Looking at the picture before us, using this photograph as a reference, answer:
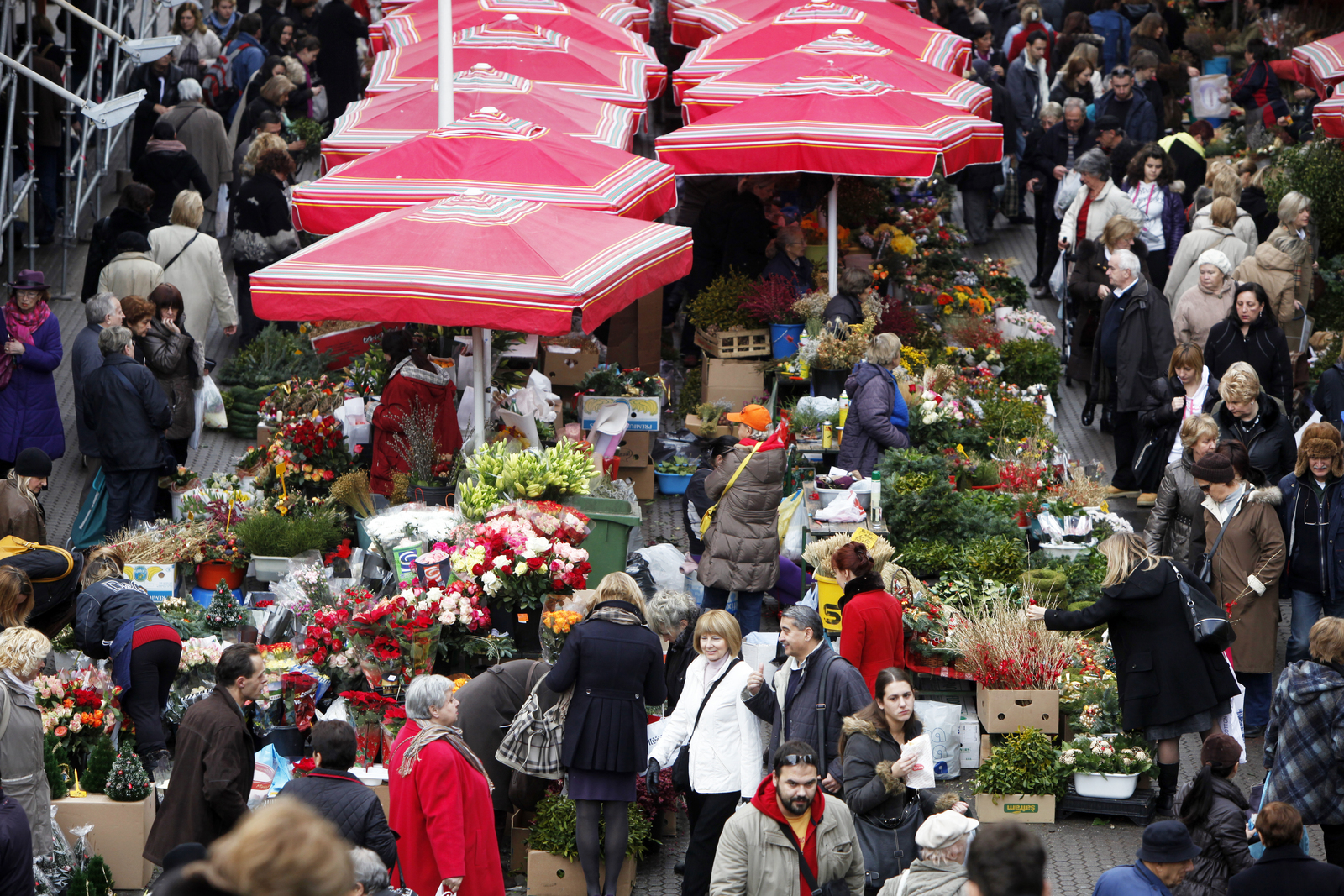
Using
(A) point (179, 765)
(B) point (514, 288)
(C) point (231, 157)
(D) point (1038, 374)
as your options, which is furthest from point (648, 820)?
(C) point (231, 157)

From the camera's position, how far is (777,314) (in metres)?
13.6

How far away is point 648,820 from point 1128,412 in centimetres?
615

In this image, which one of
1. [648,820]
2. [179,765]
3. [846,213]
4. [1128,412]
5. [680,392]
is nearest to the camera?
[179,765]

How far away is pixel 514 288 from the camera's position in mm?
9195

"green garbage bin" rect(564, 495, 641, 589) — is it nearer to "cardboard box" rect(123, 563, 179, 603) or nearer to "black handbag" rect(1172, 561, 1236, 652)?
"cardboard box" rect(123, 563, 179, 603)

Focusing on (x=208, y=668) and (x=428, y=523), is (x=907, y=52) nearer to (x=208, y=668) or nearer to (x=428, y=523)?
(x=428, y=523)

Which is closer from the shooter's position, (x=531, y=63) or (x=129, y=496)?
(x=129, y=496)

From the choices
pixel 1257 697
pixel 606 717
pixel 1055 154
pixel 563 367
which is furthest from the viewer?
pixel 1055 154

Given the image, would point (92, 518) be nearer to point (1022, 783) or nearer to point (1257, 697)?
point (1022, 783)

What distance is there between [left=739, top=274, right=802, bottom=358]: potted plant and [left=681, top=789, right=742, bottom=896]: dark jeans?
6604 mm

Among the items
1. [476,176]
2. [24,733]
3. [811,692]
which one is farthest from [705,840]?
[476,176]

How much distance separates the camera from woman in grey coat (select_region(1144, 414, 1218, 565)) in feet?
31.2

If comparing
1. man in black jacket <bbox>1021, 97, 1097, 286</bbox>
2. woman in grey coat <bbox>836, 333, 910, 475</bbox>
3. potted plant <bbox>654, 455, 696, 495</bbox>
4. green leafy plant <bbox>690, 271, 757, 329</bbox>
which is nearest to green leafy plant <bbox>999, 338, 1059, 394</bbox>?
green leafy plant <bbox>690, 271, 757, 329</bbox>

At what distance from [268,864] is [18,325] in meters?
9.01
